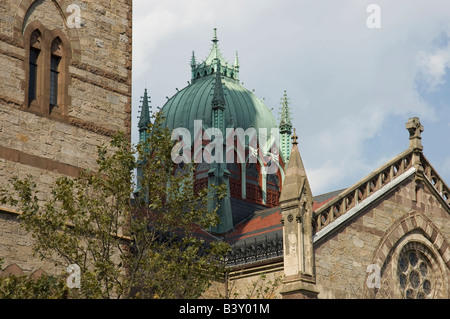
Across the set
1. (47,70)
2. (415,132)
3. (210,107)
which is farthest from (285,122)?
(47,70)

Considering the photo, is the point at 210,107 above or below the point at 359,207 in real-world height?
above

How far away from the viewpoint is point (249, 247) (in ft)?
104

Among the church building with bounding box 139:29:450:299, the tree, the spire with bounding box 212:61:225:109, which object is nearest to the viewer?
the tree

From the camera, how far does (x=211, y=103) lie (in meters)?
46.1

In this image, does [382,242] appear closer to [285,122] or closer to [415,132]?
[415,132]

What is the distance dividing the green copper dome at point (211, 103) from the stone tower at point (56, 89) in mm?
18719

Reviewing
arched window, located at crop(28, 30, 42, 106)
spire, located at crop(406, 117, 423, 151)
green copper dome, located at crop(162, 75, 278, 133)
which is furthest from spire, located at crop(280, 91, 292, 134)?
arched window, located at crop(28, 30, 42, 106)

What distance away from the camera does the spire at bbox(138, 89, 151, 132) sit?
4847 centimetres

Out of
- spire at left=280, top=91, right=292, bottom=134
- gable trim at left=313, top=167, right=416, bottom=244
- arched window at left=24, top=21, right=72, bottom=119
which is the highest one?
spire at left=280, top=91, right=292, bottom=134

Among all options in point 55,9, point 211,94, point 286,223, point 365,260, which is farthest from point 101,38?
point 211,94

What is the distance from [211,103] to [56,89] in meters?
20.0

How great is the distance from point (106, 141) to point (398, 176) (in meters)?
10.1

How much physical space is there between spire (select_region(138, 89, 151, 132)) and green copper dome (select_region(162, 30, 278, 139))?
2.90ft

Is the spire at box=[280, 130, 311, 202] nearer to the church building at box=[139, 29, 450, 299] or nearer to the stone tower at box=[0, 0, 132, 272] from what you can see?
the church building at box=[139, 29, 450, 299]
